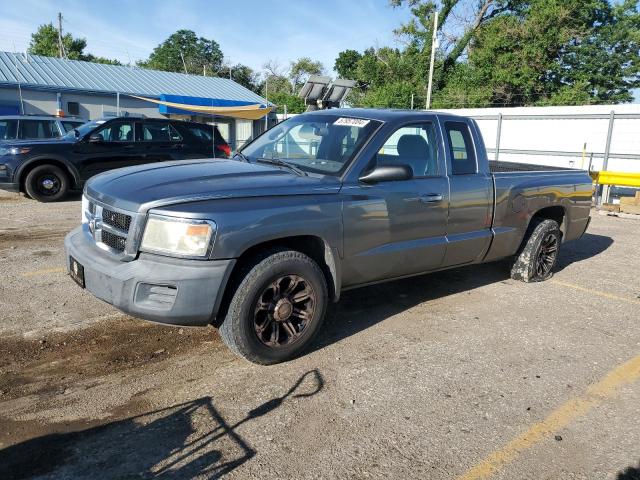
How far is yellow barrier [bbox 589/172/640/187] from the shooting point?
1145 cm

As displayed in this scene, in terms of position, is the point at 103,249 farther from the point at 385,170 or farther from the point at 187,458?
the point at 385,170

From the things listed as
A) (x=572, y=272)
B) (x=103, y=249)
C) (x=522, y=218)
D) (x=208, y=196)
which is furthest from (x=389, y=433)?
(x=572, y=272)

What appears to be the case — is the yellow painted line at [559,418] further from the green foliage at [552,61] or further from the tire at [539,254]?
the green foliage at [552,61]

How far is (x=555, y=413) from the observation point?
328 centimetres

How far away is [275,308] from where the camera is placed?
3.61 m

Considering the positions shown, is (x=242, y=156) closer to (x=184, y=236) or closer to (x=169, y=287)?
(x=184, y=236)

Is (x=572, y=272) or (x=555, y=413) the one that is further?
(x=572, y=272)

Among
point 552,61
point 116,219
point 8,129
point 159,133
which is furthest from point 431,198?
point 552,61

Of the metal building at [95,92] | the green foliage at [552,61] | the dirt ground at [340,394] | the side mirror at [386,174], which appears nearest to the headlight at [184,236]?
the dirt ground at [340,394]

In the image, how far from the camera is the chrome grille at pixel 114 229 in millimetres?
3285

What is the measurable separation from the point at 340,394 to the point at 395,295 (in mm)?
2217

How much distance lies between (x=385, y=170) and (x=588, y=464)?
2280mm

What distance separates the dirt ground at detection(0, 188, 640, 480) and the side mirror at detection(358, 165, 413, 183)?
1300 mm

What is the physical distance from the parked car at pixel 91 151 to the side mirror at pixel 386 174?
846 centimetres
